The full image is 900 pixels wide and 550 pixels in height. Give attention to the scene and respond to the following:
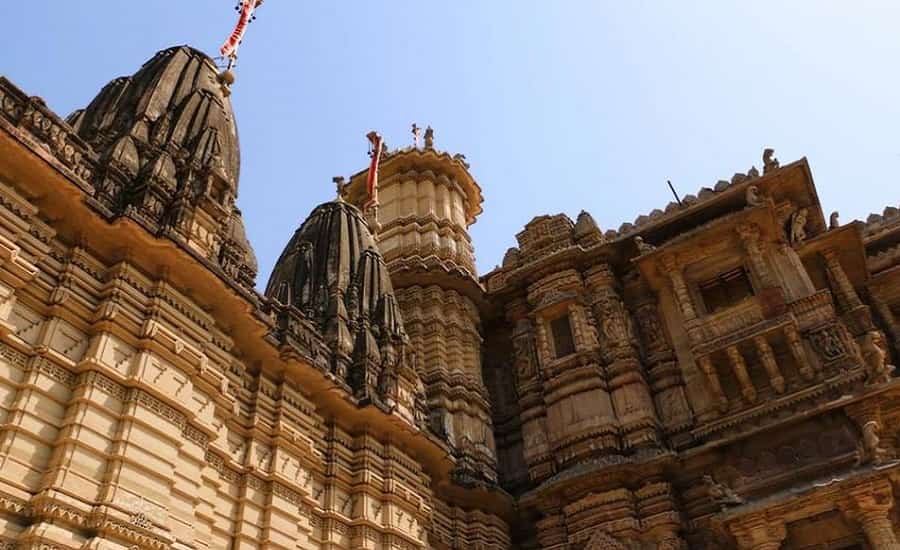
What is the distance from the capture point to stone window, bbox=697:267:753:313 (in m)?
18.9

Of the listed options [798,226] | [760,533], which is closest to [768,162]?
[798,226]

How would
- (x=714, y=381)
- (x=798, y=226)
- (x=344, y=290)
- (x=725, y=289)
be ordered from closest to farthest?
(x=344, y=290), (x=714, y=381), (x=725, y=289), (x=798, y=226)

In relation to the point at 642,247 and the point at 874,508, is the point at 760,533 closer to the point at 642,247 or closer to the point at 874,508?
the point at 874,508

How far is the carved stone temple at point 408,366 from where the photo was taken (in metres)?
9.14

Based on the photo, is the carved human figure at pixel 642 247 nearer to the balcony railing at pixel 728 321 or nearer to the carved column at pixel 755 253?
the carved column at pixel 755 253

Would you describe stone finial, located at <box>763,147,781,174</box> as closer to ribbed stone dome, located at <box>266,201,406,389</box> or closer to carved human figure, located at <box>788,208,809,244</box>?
carved human figure, located at <box>788,208,809,244</box>

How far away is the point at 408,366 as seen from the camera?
1638 cm

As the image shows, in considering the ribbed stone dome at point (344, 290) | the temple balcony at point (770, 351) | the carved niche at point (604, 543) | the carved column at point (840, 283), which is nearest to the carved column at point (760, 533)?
the carved niche at point (604, 543)

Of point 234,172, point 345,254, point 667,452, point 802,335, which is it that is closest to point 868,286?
point 802,335

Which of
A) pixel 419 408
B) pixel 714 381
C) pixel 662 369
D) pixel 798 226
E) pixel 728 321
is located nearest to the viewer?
pixel 419 408

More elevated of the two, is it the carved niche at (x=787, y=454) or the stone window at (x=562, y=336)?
the stone window at (x=562, y=336)

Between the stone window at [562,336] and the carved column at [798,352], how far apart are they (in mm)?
5480

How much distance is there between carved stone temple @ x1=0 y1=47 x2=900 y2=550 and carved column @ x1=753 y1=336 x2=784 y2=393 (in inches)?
4.5

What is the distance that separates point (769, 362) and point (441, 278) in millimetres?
9794
